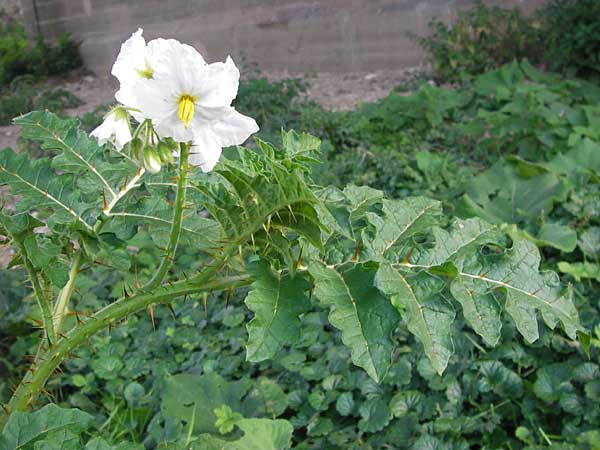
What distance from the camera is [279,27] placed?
686 cm

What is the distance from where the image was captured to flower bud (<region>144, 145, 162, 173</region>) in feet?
3.40

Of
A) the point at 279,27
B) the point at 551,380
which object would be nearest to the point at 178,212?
the point at 551,380

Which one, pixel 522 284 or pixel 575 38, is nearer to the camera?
pixel 522 284

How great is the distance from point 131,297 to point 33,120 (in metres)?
0.38

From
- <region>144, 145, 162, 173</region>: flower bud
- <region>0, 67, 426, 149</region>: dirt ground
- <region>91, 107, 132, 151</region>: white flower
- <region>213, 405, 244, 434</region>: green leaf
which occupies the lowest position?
<region>213, 405, 244, 434</region>: green leaf

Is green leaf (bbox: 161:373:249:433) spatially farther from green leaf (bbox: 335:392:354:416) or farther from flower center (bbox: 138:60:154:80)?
flower center (bbox: 138:60:154:80)

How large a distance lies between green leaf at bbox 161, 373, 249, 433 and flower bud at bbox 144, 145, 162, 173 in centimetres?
145

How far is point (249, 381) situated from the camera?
2.48 m

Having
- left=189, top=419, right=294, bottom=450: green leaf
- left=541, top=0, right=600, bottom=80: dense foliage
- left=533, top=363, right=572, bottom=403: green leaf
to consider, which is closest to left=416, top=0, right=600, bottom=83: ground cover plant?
left=541, top=0, right=600, bottom=80: dense foliage

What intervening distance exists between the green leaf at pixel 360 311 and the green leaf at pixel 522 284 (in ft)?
0.48

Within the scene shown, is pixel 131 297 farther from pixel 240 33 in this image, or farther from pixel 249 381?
pixel 240 33

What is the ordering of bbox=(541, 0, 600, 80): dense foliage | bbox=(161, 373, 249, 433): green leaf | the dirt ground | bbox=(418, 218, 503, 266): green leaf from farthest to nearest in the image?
the dirt ground, bbox=(541, 0, 600, 80): dense foliage, bbox=(161, 373, 249, 433): green leaf, bbox=(418, 218, 503, 266): green leaf

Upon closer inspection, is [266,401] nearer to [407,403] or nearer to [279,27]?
[407,403]

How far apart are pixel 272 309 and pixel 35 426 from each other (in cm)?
47
